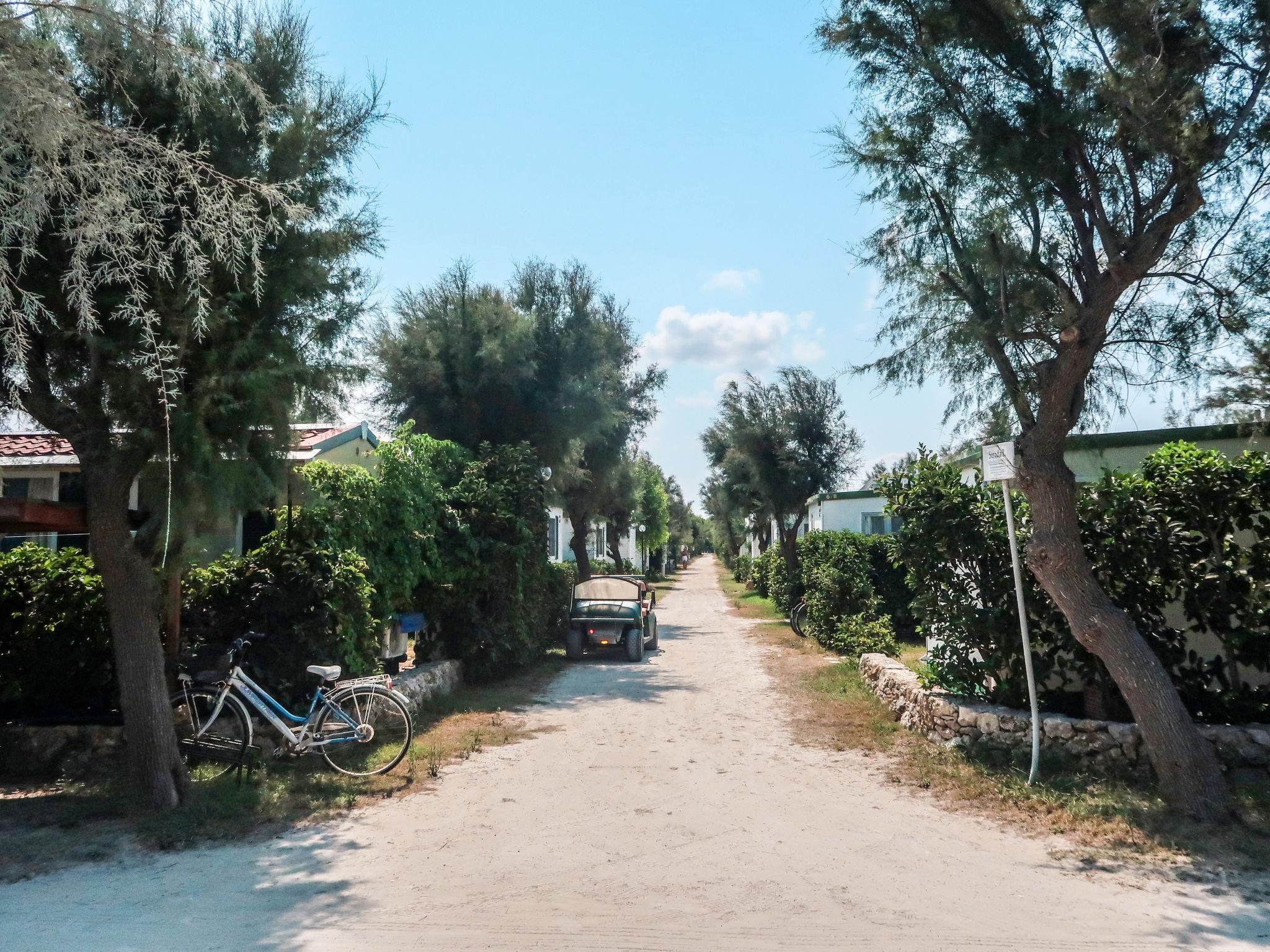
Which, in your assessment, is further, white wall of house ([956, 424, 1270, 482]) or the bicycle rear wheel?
white wall of house ([956, 424, 1270, 482])

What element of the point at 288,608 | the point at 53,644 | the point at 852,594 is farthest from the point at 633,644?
the point at 53,644

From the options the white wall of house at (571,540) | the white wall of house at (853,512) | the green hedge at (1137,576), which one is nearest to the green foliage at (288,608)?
the green hedge at (1137,576)

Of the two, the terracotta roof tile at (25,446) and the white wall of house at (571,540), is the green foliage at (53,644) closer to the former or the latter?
the terracotta roof tile at (25,446)

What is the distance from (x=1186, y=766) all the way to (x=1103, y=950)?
2.51 m

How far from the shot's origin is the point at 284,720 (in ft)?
24.8

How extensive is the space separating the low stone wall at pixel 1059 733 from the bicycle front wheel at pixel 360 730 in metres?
4.94

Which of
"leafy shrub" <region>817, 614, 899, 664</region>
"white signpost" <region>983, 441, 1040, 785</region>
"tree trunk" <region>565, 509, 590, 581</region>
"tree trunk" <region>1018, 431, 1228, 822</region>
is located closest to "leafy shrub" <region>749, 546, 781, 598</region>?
"tree trunk" <region>565, 509, 590, 581</region>

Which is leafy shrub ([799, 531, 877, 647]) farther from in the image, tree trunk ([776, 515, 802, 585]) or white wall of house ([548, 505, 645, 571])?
tree trunk ([776, 515, 802, 585])

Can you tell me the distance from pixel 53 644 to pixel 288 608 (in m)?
2.08

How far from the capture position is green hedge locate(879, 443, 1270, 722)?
7.11m

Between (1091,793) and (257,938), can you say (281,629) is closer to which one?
(257,938)

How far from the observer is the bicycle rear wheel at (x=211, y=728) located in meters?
7.25

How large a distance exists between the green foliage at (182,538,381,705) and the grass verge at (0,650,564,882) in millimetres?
932

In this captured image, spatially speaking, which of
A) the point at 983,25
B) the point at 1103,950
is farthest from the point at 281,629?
the point at 983,25
